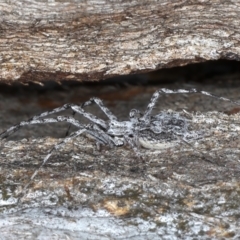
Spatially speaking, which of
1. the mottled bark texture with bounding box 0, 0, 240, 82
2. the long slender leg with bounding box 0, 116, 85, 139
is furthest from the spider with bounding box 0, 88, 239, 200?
the mottled bark texture with bounding box 0, 0, 240, 82

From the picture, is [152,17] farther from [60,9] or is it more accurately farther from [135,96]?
[135,96]

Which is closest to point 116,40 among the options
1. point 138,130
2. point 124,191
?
point 138,130

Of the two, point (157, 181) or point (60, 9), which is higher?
point (60, 9)

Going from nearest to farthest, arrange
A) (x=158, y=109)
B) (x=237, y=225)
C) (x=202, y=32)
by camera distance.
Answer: (x=237, y=225) < (x=202, y=32) < (x=158, y=109)

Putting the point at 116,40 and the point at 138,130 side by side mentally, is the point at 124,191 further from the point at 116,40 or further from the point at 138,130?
the point at 116,40

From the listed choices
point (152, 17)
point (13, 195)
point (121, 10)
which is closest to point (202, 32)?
point (152, 17)

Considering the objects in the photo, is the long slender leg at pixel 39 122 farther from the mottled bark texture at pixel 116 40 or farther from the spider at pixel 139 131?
the mottled bark texture at pixel 116 40

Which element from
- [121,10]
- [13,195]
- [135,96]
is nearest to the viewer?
[13,195]

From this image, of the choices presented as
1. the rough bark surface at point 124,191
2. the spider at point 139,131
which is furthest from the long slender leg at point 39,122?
the rough bark surface at point 124,191
